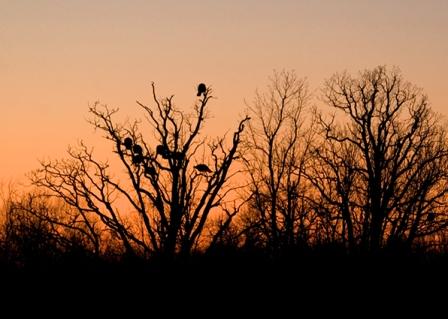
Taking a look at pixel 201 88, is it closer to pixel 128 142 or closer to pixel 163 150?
pixel 163 150

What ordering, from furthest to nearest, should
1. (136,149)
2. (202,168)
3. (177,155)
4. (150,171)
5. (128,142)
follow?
(202,168), (177,155), (128,142), (136,149), (150,171)

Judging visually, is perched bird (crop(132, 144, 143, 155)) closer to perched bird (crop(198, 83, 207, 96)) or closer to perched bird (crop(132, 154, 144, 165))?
perched bird (crop(132, 154, 144, 165))

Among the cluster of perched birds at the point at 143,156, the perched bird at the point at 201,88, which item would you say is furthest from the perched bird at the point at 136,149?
the perched bird at the point at 201,88

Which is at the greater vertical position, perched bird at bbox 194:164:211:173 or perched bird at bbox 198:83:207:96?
perched bird at bbox 198:83:207:96

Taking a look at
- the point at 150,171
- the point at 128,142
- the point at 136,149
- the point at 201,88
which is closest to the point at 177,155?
the point at 150,171

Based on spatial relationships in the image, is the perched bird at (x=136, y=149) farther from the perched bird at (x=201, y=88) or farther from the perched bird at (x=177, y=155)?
the perched bird at (x=201, y=88)

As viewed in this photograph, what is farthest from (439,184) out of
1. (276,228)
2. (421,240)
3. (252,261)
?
(252,261)

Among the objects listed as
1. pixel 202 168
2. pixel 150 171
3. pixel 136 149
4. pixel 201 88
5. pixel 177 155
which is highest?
pixel 201 88

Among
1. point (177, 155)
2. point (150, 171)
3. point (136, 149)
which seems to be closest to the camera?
point (150, 171)

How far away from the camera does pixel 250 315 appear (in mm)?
36219

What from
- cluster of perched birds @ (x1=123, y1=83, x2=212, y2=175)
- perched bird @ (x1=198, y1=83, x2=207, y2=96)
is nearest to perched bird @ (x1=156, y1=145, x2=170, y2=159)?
cluster of perched birds @ (x1=123, y1=83, x2=212, y2=175)

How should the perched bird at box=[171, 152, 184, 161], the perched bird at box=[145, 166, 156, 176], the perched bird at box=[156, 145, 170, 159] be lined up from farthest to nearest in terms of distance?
the perched bird at box=[171, 152, 184, 161] → the perched bird at box=[156, 145, 170, 159] → the perched bird at box=[145, 166, 156, 176]

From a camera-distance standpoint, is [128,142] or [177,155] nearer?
[128,142]

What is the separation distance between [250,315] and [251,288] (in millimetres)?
1983
